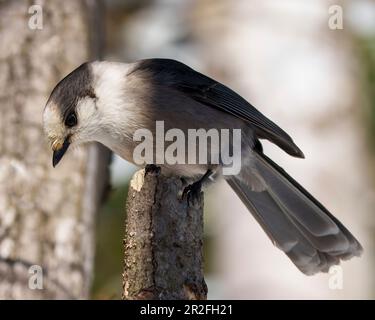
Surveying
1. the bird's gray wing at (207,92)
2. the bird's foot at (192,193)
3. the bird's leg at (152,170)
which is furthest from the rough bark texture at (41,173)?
the bird's leg at (152,170)

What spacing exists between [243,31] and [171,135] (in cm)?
303

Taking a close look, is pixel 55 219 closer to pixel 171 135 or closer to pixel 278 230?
pixel 171 135

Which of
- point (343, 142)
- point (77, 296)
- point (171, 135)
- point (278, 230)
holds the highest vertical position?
point (343, 142)

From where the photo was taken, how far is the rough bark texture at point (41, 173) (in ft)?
15.2

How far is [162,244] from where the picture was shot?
311 cm

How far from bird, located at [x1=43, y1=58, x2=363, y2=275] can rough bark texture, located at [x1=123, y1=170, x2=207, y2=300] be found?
844 millimetres

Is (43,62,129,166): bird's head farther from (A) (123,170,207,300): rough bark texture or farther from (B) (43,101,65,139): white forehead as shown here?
(A) (123,170,207,300): rough bark texture

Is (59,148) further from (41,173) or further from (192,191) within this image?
(192,191)

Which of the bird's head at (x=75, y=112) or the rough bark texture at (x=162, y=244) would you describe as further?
the bird's head at (x=75, y=112)

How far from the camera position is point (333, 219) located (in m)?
4.57

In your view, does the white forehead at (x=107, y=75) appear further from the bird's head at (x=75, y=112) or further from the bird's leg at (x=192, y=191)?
the bird's leg at (x=192, y=191)

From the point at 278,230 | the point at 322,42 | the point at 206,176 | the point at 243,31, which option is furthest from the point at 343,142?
the point at 206,176

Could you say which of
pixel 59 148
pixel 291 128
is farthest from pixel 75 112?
pixel 291 128

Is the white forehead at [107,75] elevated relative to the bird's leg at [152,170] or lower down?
elevated
